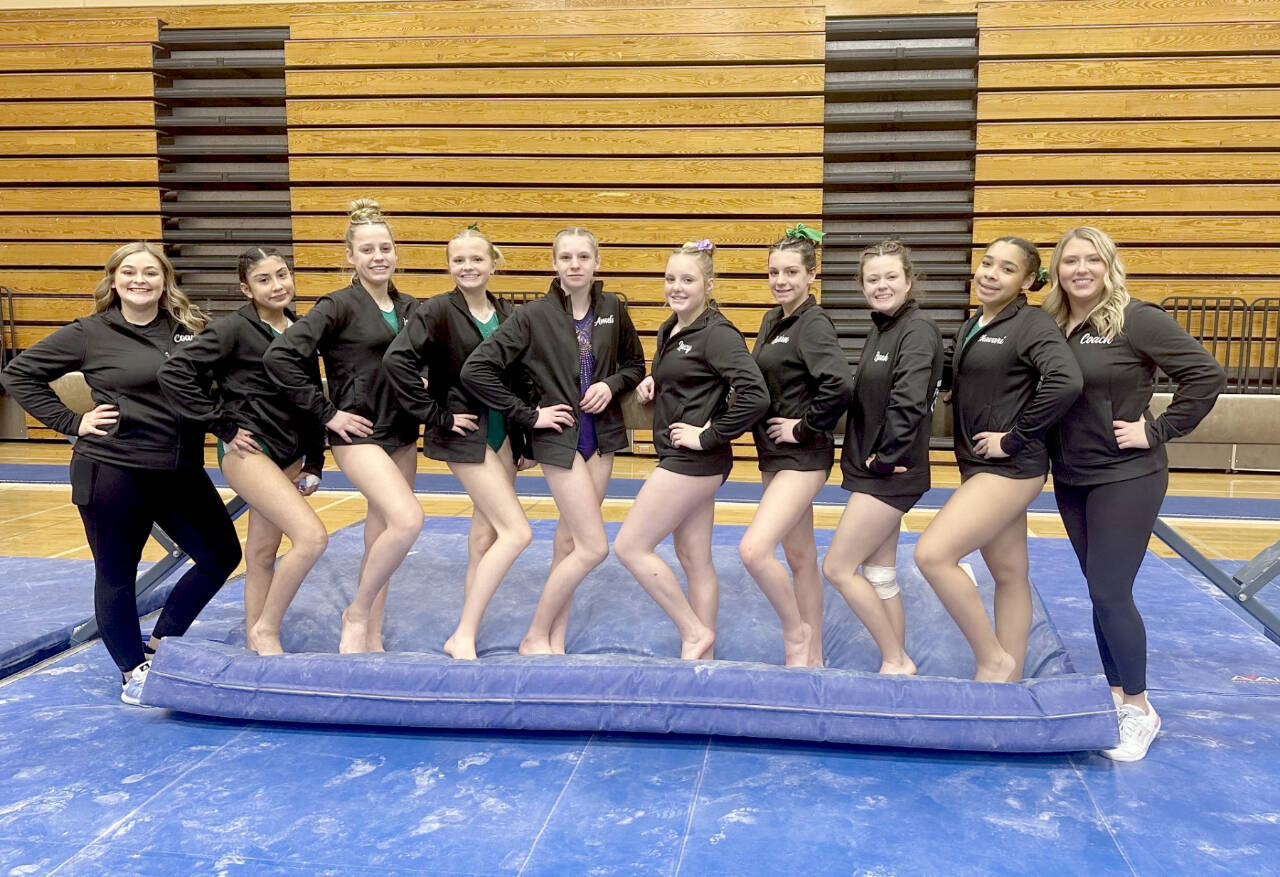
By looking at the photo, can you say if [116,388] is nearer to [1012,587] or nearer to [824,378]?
[824,378]

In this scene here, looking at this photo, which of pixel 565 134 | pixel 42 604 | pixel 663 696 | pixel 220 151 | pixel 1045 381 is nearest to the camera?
pixel 1045 381

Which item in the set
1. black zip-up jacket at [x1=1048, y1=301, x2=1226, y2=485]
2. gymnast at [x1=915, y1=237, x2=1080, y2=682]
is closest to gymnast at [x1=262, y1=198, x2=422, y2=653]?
gymnast at [x1=915, y1=237, x2=1080, y2=682]

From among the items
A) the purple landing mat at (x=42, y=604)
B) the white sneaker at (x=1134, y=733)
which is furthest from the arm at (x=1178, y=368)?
the purple landing mat at (x=42, y=604)

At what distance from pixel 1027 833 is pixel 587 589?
2035 millimetres

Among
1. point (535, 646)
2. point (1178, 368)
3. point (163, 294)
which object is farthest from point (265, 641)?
point (1178, 368)

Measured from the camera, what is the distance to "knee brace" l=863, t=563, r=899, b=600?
324 cm

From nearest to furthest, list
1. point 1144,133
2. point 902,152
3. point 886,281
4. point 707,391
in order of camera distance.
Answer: point 886,281 < point 707,391 < point 1144,133 < point 902,152

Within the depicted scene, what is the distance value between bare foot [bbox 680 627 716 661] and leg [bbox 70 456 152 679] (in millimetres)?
1805

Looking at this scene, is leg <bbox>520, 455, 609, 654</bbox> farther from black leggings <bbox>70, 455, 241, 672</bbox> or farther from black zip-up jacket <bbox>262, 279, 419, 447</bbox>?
black leggings <bbox>70, 455, 241, 672</bbox>

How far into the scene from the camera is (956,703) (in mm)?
2740

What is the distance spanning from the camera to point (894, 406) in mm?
2949

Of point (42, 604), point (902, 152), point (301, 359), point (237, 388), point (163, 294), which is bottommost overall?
point (42, 604)

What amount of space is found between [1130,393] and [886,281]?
0.76 m

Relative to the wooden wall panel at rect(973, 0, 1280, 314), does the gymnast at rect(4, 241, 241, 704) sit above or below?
below
